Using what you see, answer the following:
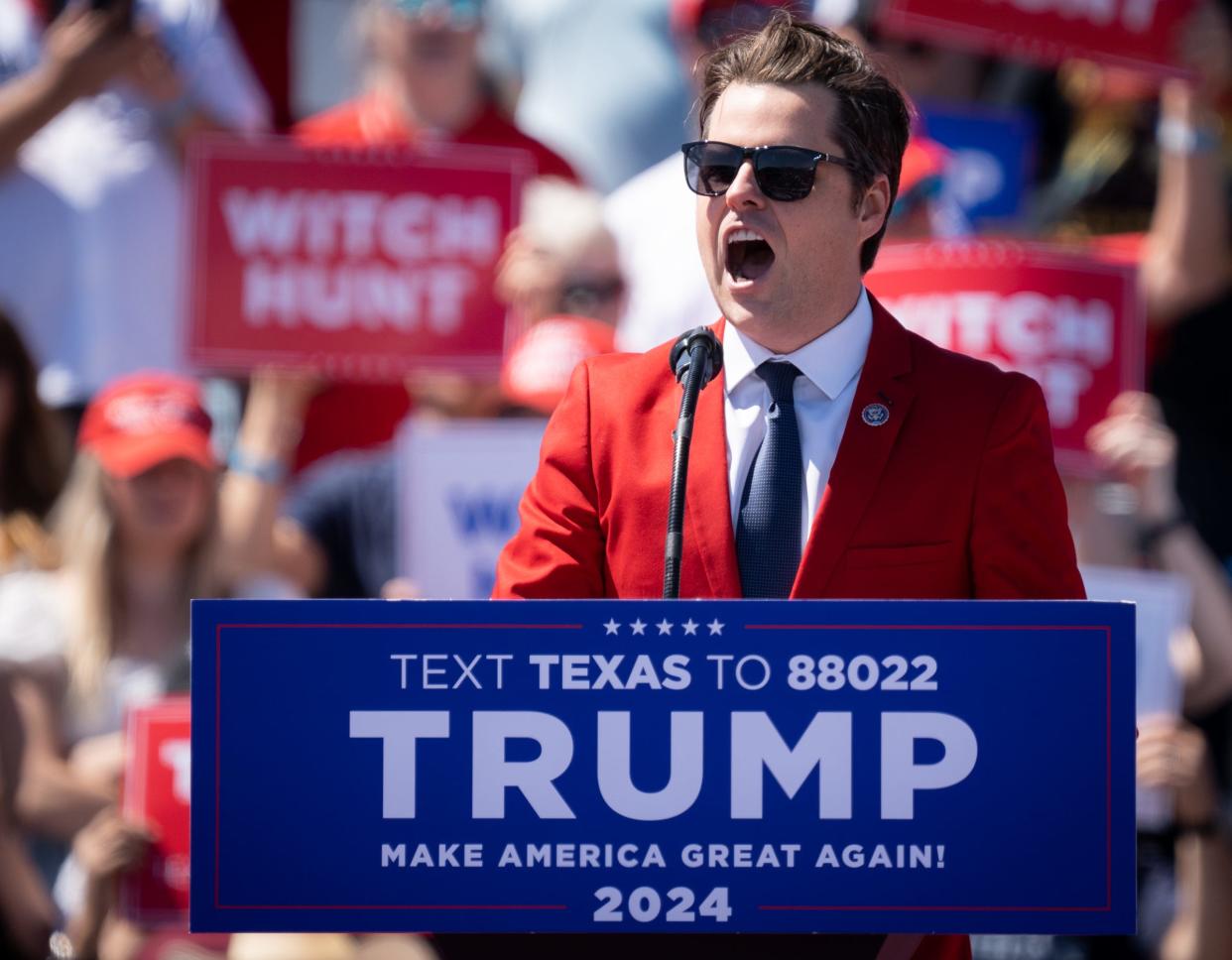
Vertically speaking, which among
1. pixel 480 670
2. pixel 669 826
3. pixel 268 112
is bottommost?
pixel 669 826

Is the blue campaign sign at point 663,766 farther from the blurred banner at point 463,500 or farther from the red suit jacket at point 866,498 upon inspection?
the blurred banner at point 463,500

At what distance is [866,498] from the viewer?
8.75 feet

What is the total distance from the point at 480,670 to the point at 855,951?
564 millimetres

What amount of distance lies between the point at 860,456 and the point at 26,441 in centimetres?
350

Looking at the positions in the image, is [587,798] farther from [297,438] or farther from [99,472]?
[297,438]

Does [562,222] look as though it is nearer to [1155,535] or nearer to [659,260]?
[659,260]

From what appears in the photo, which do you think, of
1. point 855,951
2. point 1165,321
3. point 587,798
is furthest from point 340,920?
point 1165,321

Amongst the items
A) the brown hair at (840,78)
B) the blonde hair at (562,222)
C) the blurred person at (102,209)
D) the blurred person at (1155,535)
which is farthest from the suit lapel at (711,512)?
the blurred person at (102,209)

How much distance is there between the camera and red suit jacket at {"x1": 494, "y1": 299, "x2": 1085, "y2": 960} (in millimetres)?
2656

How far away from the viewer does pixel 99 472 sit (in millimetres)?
5340

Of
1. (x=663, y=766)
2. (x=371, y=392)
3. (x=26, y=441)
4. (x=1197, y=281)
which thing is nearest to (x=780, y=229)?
(x=663, y=766)

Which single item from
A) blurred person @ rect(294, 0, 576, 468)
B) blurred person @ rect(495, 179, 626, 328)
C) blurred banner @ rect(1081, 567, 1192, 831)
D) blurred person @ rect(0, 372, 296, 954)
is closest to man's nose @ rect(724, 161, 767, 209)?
blurred banner @ rect(1081, 567, 1192, 831)

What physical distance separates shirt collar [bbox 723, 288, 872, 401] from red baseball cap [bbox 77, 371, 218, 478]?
2701mm

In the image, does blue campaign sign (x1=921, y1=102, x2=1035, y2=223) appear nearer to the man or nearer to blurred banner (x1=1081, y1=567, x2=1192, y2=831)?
blurred banner (x1=1081, y1=567, x2=1192, y2=831)
